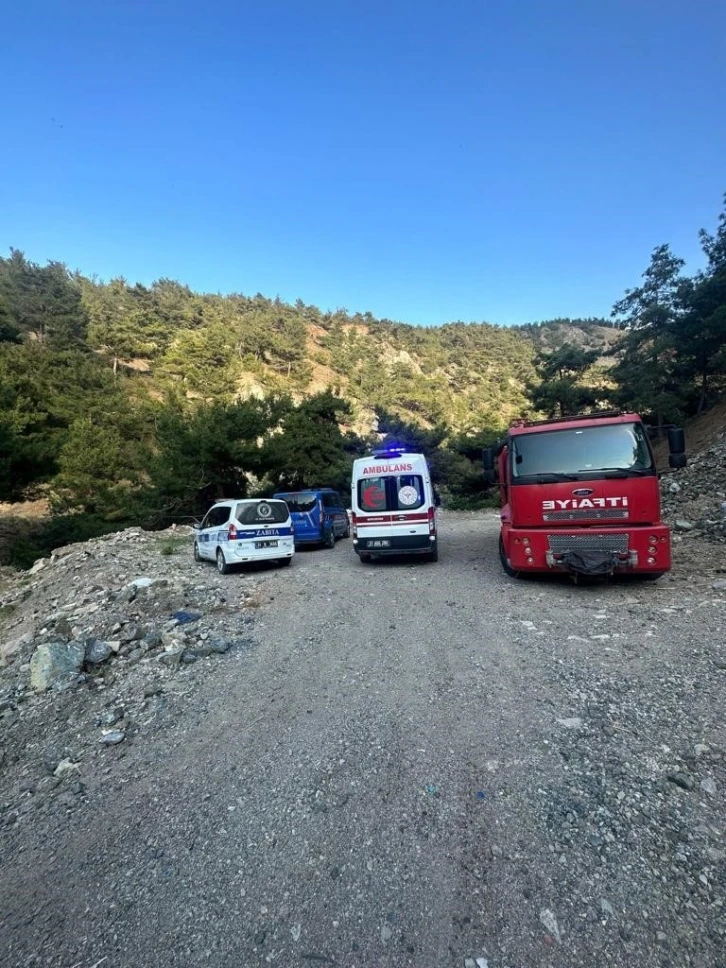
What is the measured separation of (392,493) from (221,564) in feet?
14.5

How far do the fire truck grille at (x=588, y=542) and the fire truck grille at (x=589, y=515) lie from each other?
0.92 ft

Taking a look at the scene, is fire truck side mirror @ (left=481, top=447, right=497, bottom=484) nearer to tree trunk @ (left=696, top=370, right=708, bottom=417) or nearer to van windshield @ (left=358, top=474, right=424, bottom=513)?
van windshield @ (left=358, top=474, right=424, bottom=513)

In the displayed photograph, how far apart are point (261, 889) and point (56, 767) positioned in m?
2.38

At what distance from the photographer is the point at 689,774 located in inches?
121

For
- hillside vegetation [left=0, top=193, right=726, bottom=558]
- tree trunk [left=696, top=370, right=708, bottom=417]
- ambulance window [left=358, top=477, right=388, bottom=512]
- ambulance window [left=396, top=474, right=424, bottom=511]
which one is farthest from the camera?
tree trunk [left=696, top=370, right=708, bottom=417]

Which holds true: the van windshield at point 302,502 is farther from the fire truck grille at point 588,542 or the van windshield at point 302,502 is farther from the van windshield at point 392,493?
the fire truck grille at point 588,542

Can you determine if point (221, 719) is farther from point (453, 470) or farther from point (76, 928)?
point (453, 470)

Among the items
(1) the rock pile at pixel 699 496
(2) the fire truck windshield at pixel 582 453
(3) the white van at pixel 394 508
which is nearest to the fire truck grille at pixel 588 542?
(2) the fire truck windshield at pixel 582 453

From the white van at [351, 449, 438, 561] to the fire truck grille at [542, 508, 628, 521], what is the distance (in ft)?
12.2

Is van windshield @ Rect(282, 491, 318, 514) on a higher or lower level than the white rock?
higher

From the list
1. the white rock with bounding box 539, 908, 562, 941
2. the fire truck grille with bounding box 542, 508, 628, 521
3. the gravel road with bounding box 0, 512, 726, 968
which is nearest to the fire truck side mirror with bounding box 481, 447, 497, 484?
the fire truck grille with bounding box 542, 508, 628, 521

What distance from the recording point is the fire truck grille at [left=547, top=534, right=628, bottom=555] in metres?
7.03

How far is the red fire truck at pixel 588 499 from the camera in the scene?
701 centimetres

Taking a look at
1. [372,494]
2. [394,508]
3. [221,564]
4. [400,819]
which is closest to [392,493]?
[394,508]
